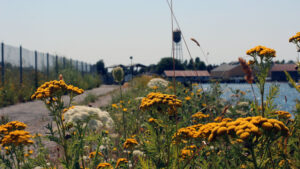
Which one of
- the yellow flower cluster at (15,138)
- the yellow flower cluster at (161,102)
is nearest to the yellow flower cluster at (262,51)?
the yellow flower cluster at (161,102)

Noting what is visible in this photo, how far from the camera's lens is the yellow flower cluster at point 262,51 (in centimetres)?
240

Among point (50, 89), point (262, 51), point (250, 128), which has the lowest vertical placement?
point (250, 128)

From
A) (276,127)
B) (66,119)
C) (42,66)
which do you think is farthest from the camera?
(42,66)

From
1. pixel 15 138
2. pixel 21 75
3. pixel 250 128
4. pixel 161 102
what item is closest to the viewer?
pixel 250 128

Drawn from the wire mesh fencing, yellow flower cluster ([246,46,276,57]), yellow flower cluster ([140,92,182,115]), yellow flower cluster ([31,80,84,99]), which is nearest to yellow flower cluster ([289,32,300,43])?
yellow flower cluster ([246,46,276,57])

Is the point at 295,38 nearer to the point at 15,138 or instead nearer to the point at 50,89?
the point at 50,89

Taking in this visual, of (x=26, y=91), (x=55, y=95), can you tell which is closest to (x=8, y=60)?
(x=26, y=91)

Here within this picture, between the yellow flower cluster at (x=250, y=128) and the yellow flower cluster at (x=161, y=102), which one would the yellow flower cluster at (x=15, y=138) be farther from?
the yellow flower cluster at (x=250, y=128)

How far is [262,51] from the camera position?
240cm

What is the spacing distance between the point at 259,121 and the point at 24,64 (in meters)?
17.2

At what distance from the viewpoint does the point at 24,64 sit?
16.2m

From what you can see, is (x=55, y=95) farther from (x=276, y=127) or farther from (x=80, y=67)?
(x=80, y=67)

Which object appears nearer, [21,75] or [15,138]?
[15,138]

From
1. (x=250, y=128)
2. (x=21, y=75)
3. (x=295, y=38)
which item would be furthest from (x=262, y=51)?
(x=21, y=75)
